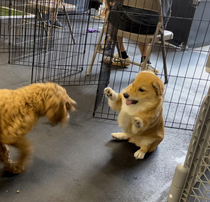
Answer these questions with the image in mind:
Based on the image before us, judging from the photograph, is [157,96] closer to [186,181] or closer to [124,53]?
[186,181]

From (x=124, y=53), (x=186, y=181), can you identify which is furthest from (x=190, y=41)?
(x=186, y=181)

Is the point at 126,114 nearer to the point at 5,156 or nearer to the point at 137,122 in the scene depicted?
the point at 137,122

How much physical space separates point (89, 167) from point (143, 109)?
514 mm

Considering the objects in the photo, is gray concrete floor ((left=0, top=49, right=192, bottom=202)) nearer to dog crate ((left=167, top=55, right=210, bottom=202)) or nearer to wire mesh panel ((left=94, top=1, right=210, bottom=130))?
wire mesh panel ((left=94, top=1, right=210, bottom=130))

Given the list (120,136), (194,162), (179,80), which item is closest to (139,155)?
(120,136)

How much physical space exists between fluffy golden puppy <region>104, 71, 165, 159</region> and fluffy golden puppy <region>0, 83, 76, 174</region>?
1.65 feet

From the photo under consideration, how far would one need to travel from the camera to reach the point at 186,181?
105 cm

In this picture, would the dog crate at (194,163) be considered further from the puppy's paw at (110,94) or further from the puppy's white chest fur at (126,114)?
the puppy's paw at (110,94)

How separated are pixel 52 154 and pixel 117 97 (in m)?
0.60

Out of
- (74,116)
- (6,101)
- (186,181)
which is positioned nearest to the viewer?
(186,181)

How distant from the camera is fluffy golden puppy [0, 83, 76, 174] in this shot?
4.09 feet

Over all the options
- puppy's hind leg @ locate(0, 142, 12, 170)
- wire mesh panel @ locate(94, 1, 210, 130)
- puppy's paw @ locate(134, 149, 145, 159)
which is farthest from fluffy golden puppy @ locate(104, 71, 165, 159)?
puppy's hind leg @ locate(0, 142, 12, 170)

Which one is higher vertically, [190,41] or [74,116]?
[190,41]

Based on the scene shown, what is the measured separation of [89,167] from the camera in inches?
64.6
